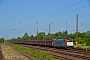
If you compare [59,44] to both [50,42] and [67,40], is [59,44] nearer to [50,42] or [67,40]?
[67,40]

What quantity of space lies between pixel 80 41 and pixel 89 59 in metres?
46.3

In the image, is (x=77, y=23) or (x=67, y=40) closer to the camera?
(x=67, y=40)

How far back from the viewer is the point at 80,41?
214ft

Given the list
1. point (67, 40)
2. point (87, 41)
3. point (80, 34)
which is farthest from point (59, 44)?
point (80, 34)

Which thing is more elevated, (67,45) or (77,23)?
(77,23)

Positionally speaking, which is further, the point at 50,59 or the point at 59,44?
the point at 59,44

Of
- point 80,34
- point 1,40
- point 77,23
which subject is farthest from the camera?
point 1,40

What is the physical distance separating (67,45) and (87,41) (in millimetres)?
15595

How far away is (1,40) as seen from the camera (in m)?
162

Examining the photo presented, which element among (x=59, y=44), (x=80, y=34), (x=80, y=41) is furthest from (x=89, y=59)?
(x=80, y=34)

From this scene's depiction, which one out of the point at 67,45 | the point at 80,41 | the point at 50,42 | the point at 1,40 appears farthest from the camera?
the point at 1,40

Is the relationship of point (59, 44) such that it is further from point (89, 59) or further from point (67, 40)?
point (89, 59)

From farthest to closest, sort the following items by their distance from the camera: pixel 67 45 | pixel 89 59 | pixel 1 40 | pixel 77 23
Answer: pixel 1 40
pixel 77 23
pixel 67 45
pixel 89 59

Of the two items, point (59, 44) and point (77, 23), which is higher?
point (77, 23)
